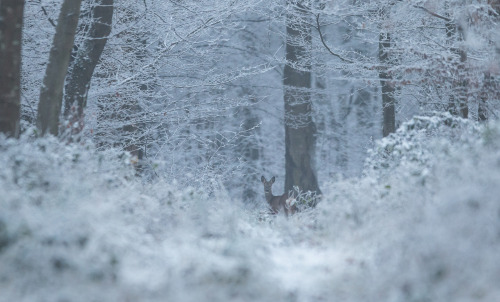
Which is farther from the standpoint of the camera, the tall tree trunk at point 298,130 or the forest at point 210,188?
the tall tree trunk at point 298,130

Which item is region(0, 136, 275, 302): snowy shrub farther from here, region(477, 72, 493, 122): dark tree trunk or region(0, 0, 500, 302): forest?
region(477, 72, 493, 122): dark tree trunk

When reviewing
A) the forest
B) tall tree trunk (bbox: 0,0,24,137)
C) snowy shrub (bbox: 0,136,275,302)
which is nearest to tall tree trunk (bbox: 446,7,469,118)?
the forest

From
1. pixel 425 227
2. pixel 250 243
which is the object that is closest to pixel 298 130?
pixel 250 243

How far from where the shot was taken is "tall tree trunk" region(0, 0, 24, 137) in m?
6.63

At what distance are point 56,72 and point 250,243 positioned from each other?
4227mm

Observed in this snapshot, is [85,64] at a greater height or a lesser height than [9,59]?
greater

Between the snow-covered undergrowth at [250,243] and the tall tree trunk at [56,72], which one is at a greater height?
the tall tree trunk at [56,72]

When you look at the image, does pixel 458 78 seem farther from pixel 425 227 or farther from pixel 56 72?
pixel 56 72

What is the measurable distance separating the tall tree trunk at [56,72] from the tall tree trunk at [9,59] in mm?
932

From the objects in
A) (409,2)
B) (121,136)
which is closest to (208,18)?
(121,136)

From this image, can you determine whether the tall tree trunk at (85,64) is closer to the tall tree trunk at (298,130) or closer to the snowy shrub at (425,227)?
the snowy shrub at (425,227)

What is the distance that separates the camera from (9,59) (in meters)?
6.69

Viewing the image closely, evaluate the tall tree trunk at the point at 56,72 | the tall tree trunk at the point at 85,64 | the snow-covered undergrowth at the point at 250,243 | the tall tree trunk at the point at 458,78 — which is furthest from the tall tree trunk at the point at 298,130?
the snow-covered undergrowth at the point at 250,243

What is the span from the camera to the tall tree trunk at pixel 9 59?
663cm
